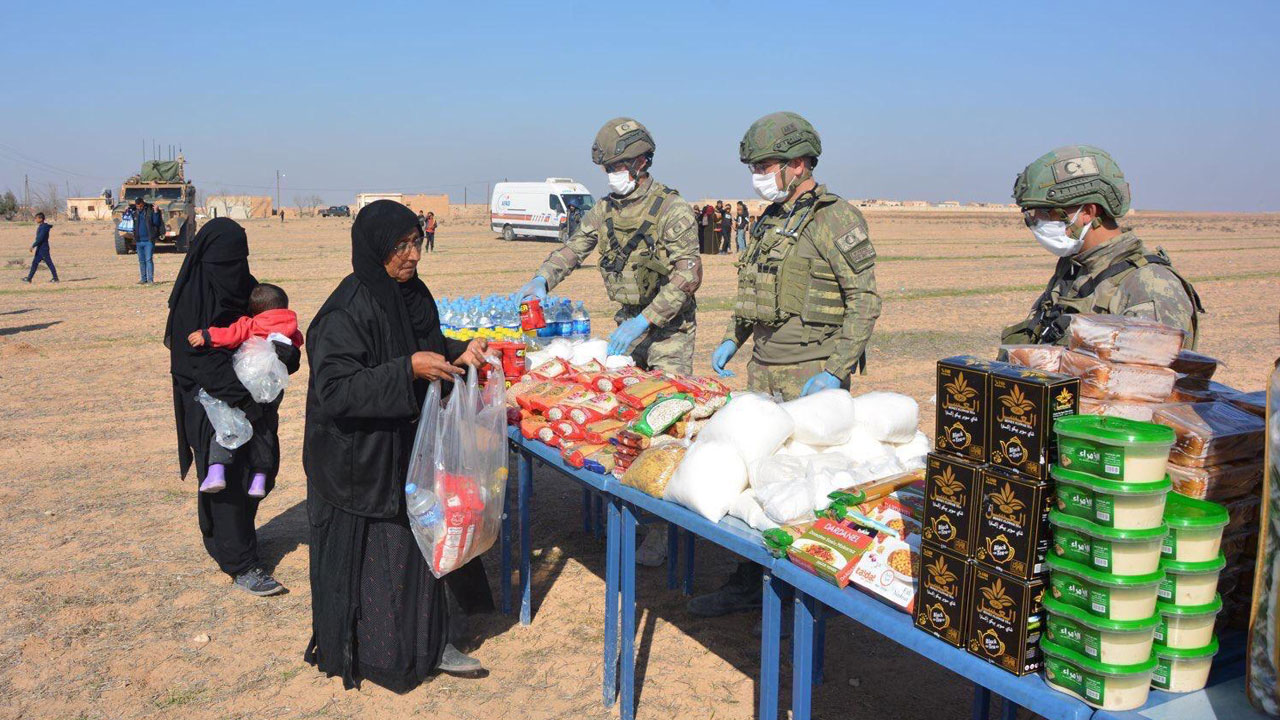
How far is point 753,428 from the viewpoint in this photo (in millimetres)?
3219

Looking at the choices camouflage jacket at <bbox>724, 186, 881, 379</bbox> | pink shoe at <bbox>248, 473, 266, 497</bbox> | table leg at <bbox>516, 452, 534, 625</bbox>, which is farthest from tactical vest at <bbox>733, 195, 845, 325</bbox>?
pink shoe at <bbox>248, 473, 266, 497</bbox>

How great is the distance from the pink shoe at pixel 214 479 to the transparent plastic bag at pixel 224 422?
0.13 meters

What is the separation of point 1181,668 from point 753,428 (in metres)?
1.48

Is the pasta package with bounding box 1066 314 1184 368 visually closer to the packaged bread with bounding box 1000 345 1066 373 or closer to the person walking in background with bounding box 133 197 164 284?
the packaged bread with bounding box 1000 345 1066 373

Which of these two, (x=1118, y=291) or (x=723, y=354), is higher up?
(x=1118, y=291)

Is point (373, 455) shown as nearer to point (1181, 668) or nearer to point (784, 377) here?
point (784, 377)

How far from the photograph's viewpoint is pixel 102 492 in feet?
22.5

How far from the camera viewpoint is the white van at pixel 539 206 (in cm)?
3375

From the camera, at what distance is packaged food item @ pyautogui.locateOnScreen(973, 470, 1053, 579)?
6.72 feet

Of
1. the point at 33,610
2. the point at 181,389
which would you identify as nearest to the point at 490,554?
the point at 181,389

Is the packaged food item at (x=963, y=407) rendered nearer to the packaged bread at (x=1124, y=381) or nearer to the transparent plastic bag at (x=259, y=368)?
the packaged bread at (x=1124, y=381)

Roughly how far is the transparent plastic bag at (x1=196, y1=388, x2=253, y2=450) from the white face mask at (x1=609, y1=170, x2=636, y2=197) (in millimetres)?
2418

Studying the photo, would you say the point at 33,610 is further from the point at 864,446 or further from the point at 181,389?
the point at 864,446

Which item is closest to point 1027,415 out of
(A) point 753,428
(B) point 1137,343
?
(B) point 1137,343
